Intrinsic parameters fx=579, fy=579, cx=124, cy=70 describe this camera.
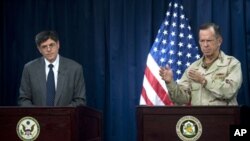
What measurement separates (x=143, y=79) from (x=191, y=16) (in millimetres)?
951

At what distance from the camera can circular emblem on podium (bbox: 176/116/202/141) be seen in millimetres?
4230

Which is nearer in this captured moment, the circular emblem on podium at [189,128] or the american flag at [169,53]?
the circular emblem on podium at [189,128]

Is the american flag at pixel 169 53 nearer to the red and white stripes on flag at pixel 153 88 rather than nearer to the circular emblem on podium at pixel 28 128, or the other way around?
the red and white stripes on flag at pixel 153 88

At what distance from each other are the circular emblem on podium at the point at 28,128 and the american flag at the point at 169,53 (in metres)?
2.25

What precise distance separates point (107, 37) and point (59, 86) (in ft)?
6.63

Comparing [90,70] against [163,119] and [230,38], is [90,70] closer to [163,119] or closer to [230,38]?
[230,38]

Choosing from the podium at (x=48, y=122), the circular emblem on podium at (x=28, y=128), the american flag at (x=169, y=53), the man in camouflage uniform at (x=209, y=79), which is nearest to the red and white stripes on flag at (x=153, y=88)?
the american flag at (x=169, y=53)

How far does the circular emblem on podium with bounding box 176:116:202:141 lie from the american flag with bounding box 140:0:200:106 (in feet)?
7.19

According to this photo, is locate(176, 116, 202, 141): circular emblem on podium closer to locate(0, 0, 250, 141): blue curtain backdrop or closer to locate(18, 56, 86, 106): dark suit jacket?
locate(18, 56, 86, 106): dark suit jacket

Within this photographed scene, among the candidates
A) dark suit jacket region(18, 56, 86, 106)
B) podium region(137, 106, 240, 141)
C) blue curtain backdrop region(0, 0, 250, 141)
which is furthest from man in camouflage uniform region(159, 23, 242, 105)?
blue curtain backdrop region(0, 0, 250, 141)

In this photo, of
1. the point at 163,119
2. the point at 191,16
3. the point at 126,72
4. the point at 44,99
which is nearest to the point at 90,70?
the point at 126,72

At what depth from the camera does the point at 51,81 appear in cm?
532

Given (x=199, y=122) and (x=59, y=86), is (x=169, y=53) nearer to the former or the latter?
(x=59, y=86)

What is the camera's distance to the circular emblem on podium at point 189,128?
4.23 meters
